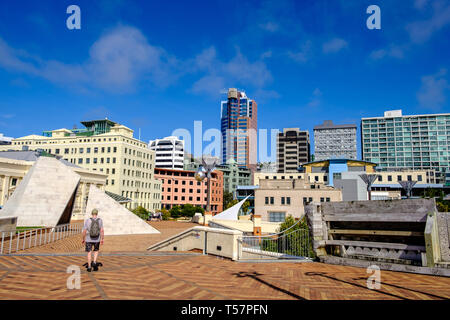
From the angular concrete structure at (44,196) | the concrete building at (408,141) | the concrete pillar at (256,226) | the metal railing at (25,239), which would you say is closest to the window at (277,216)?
the concrete pillar at (256,226)

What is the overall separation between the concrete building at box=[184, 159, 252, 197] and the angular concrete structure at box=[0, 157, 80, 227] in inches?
4364

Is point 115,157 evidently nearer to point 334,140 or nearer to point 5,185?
point 5,185

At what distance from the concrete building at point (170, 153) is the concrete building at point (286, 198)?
324ft

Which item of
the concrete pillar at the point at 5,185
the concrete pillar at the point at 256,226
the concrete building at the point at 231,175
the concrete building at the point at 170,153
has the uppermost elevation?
the concrete building at the point at 170,153

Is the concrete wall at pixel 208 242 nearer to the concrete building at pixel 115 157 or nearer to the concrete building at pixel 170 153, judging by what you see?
the concrete building at pixel 115 157

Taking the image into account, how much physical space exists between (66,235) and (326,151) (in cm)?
15255

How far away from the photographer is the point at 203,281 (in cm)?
645

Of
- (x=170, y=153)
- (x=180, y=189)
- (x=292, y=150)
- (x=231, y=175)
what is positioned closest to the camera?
(x=180, y=189)

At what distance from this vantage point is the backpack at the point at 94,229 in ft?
25.3

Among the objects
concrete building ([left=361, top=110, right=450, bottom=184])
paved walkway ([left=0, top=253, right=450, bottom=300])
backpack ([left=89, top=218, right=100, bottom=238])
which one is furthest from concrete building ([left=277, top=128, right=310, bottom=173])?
backpack ([left=89, top=218, right=100, bottom=238])

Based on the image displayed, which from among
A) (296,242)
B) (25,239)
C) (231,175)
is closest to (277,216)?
(296,242)

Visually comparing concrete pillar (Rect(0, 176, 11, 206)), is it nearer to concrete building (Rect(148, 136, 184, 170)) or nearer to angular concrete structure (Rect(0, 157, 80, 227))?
angular concrete structure (Rect(0, 157, 80, 227))

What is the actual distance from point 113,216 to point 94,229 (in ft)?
45.5

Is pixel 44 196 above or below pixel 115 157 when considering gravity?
below
